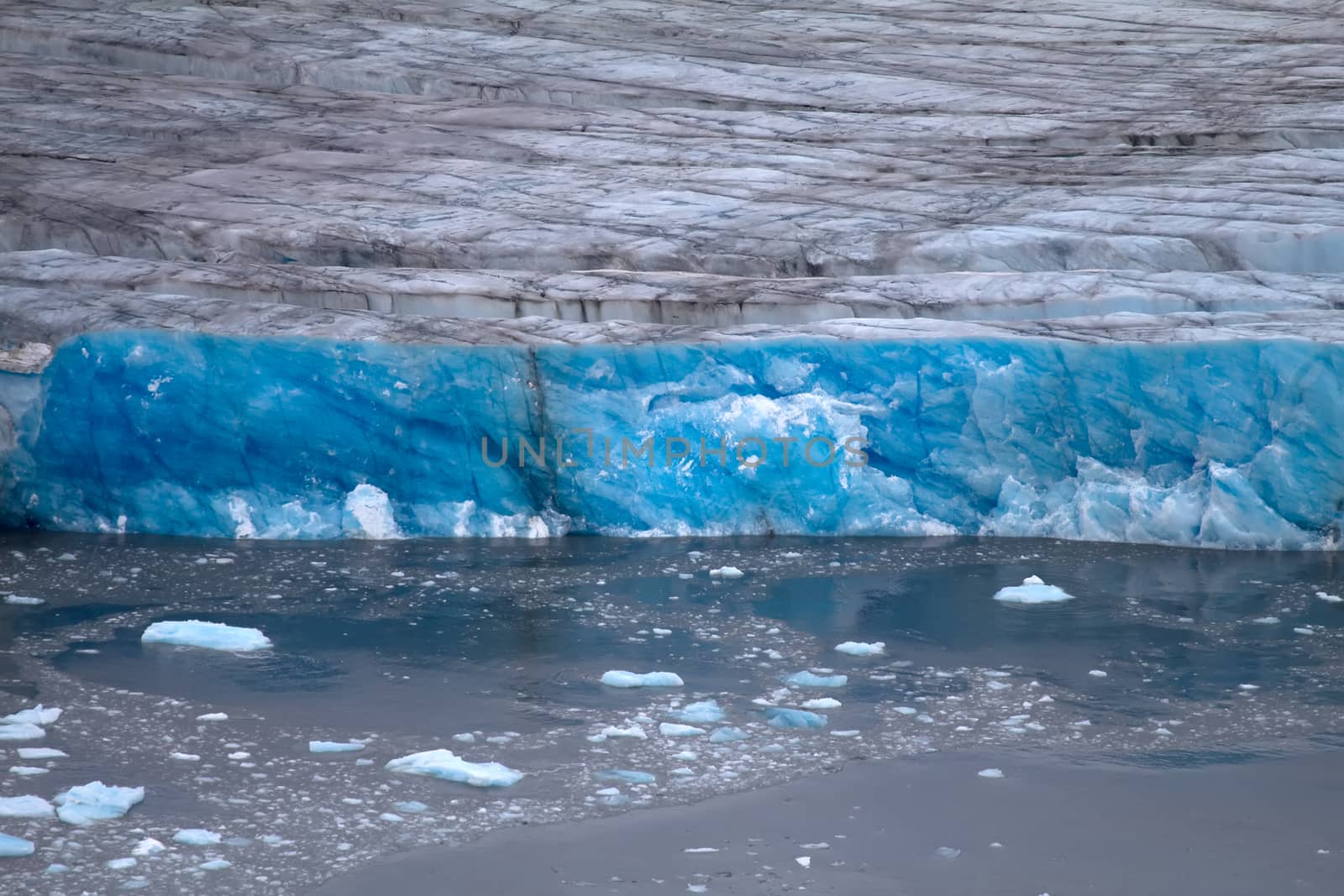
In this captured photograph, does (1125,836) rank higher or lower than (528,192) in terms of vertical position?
lower

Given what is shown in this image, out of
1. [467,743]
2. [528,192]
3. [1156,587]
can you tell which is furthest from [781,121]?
[467,743]

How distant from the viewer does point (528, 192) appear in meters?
9.56

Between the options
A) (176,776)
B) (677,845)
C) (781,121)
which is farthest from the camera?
(781,121)

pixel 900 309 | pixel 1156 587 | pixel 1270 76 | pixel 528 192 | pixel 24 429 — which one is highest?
pixel 1270 76

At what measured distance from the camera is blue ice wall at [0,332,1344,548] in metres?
7.58

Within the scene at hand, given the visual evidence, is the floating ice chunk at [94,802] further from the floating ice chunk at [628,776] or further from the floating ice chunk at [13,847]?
the floating ice chunk at [628,776]

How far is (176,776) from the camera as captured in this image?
3936 millimetres

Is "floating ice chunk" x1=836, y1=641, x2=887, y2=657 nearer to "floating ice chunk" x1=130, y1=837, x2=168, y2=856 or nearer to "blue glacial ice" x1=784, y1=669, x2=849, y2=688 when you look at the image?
"blue glacial ice" x1=784, y1=669, x2=849, y2=688

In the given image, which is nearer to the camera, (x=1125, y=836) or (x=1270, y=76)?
(x=1125, y=836)

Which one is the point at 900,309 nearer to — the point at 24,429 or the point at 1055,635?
the point at 1055,635

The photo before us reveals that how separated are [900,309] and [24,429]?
4913mm

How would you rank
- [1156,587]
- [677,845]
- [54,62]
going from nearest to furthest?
[677,845], [1156,587], [54,62]

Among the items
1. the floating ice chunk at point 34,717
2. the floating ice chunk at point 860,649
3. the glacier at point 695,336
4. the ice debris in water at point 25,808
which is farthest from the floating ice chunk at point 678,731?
the glacier at point 695,336

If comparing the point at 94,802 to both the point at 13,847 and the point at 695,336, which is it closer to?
the point at 13,847
